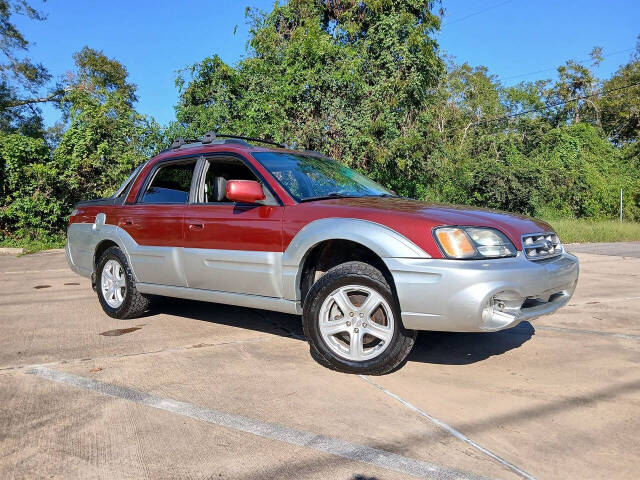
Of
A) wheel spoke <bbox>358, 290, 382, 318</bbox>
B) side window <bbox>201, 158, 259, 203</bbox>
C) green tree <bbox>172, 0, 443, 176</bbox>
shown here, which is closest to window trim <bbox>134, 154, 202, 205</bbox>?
side window <bbox>201, 158, 259, 203</bbox>

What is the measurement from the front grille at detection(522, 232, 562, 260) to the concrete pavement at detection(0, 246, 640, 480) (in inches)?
32.9

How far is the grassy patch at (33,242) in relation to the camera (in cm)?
1329

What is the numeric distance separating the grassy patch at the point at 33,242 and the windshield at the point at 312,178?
10170 millimetres

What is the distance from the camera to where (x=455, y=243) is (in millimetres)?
3625

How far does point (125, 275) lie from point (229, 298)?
1496 mm

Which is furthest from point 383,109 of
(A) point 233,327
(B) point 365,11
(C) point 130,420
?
(C) point 130,420

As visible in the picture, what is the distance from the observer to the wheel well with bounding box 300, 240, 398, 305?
165 inches

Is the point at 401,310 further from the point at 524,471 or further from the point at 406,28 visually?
the point at 406,28

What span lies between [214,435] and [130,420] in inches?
21.3

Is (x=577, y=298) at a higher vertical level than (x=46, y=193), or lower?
lower

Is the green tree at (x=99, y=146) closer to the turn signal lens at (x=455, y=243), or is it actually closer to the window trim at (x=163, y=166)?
the window trim at (x=163, y=166)

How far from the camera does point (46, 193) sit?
545 inches

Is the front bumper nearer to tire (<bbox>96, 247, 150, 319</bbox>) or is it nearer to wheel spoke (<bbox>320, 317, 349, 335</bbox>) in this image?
wheel spoke (<bbox>320, 317, 349, 335</bbox>)

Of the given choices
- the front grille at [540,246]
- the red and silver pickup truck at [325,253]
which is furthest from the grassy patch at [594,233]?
the red and silver pickup truck at [325,253]
